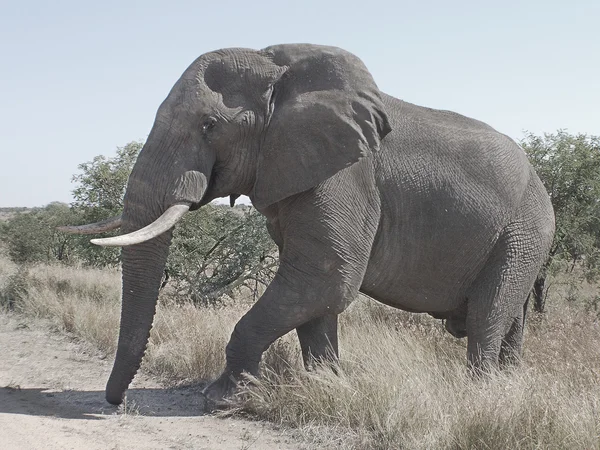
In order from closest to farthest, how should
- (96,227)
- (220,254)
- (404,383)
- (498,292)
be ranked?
(404,383) → (96,227) → (498,292) → (220,254)

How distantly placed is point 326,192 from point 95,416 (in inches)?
104

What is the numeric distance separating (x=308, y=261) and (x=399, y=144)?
1.34 m

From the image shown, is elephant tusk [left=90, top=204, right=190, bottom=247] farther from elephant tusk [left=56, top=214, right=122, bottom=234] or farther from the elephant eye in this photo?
the elephant eye

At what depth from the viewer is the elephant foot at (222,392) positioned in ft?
18.5

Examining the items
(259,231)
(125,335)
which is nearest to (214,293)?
(259,231)

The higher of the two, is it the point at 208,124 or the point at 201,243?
the point at 208,124

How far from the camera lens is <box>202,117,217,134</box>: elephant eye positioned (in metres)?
5.42

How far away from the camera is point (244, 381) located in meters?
5.63

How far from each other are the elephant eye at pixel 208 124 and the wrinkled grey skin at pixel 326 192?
3cm

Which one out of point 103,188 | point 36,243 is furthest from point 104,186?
point 36,243

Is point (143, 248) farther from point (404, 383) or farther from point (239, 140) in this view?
point (404, 383)

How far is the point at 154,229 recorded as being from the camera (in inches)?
199

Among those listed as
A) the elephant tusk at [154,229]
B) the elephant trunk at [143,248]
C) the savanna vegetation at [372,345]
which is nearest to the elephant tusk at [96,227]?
the elephant trunk at [143,248]

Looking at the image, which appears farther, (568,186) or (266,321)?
(568,186)
